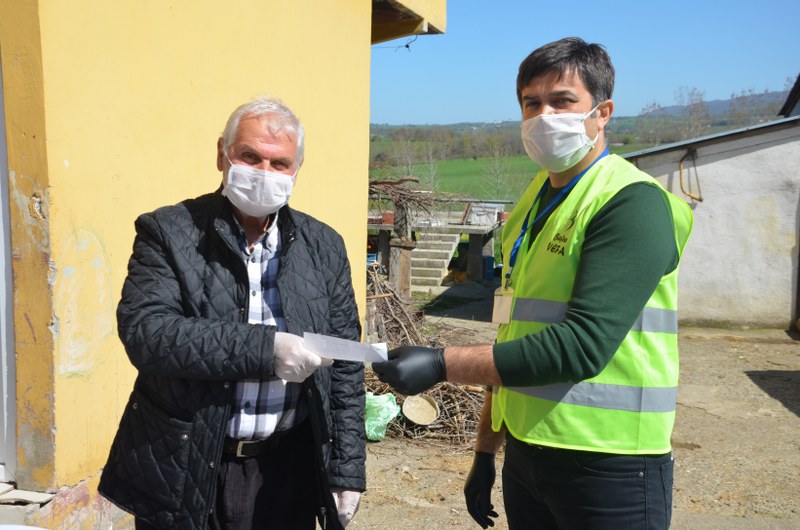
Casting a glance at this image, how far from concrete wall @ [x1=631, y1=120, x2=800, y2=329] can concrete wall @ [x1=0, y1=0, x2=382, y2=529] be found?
914cm

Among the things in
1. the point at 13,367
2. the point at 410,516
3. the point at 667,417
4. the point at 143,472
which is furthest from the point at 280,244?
the point at 410,516

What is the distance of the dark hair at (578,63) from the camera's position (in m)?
2.07

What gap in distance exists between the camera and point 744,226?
1138 centimetres

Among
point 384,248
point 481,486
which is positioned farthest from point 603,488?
point 384,248

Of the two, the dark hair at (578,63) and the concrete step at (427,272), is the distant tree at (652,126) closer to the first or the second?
the concrete step at (427,272)

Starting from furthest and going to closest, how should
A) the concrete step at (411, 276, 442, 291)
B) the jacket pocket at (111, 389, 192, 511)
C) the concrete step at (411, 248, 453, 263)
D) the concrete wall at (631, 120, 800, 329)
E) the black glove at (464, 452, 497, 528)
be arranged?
the concrete step at (411, 248, 453, 263) < the concrete step at (411, 276, 442, 291) < the concrete wall at (631, 120, 800, 329) < the black glove at (464, 452, 497, 528) < the jacket pocket at (111, 389, 192, 511)

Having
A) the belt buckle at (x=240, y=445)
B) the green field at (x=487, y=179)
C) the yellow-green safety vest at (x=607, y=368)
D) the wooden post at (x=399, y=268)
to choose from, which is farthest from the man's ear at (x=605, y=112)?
the green field at (x=487, y=179)

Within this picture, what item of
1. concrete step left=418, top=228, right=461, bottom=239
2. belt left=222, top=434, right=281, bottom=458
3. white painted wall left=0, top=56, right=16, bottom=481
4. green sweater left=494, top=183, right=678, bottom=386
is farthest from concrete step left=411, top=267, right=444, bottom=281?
green sweater left=494, top=183, right=678, bottom=386

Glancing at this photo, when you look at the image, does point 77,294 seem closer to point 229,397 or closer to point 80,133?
point 80,133

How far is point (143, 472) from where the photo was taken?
6.64ft

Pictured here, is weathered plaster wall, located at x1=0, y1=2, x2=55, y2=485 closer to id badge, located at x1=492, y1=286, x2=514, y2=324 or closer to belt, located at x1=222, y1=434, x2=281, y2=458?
belt, located at x1=222, y1=434, x2=281, y2=458

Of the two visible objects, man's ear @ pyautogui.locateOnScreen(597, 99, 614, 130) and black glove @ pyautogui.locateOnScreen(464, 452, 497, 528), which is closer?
man's ear @ pyautogui.locateOnScreen(597, 99, 614, 130)

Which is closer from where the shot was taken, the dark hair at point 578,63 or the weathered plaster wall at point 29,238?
the dark hair at point 578,63

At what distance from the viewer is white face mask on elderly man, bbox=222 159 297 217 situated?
7.19ft
